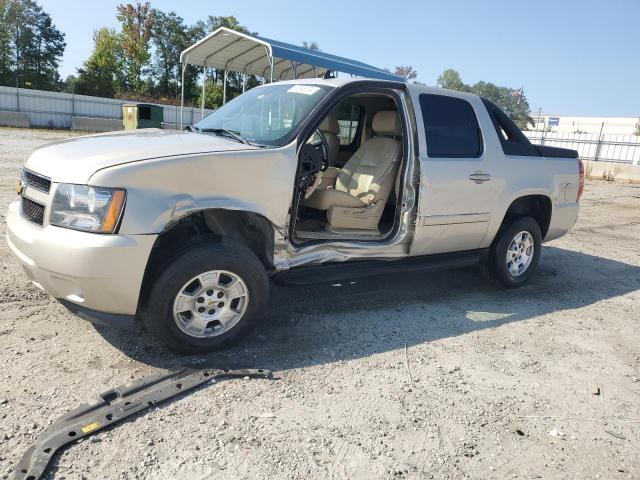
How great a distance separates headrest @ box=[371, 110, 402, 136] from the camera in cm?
450

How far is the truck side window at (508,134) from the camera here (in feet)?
16.2

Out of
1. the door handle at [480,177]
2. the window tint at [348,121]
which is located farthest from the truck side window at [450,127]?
the window tint at [348,121]

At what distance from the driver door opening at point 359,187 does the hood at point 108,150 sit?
34.5 inches

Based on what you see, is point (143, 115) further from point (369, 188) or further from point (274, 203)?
point (274, 203)

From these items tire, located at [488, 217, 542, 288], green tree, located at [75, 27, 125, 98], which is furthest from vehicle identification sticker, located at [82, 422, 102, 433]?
green tree, located at [75, 27, 125, 98]

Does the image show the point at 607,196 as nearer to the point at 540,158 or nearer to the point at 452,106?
the point at 540,158

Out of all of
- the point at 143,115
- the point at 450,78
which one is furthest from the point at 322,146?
the point at 450,78

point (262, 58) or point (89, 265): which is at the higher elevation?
point (262, 58)

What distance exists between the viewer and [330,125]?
515 centimetres

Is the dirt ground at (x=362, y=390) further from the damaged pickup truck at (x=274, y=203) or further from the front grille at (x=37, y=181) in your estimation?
the front grille at (x=37, y=181)

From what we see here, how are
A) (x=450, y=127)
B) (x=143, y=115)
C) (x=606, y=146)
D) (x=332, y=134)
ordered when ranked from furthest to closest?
(x=606, y=146), (x=143, y=115), (x=332, y=134), (x=450, y=127)

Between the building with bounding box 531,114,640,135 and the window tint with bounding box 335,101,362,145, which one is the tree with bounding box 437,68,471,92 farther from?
the window tint with bounding box 335,101,362,145

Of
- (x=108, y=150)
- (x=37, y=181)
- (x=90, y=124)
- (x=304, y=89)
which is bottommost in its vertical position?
(x=90, y=124)

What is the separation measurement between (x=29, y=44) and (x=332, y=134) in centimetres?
5659
